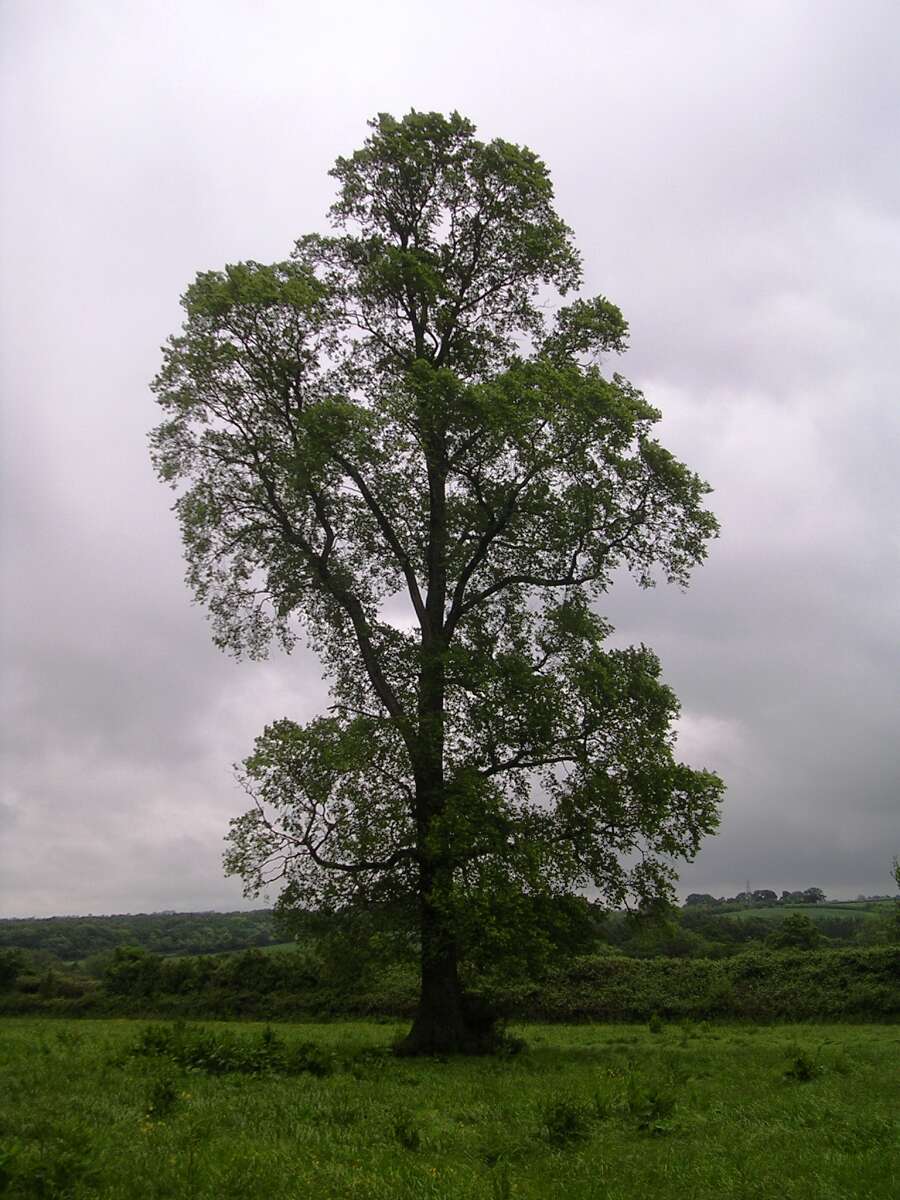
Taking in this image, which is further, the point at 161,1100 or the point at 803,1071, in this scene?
the point at 803,1071

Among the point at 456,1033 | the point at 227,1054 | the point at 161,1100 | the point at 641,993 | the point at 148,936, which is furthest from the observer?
the point at 148,936

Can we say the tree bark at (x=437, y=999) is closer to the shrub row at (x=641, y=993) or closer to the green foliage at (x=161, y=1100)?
the green foliage at (x=161, y=1100)

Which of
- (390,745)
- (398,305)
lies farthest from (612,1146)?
(398,305)

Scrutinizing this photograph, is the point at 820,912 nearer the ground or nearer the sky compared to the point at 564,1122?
nearer the ground

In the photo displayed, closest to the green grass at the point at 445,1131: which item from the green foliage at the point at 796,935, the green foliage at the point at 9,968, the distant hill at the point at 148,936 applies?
the green foliage at the point at 796,935

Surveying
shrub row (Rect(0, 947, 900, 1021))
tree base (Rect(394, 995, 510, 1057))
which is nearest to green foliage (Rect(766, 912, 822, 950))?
shrub row (Rect(0, 947, 900, 1021))

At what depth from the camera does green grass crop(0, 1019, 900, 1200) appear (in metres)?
8.61

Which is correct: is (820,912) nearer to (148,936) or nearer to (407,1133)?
(148,936)

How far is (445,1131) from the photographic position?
11547 mm

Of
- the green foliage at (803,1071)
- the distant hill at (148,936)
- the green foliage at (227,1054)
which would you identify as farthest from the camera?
the distant hill at (148,936)

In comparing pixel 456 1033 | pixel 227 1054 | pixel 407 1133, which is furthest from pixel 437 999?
pixel 407 1133

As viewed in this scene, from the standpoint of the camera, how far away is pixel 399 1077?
663 inches

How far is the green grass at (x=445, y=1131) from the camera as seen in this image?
861cm

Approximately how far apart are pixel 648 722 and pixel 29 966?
4928cm
